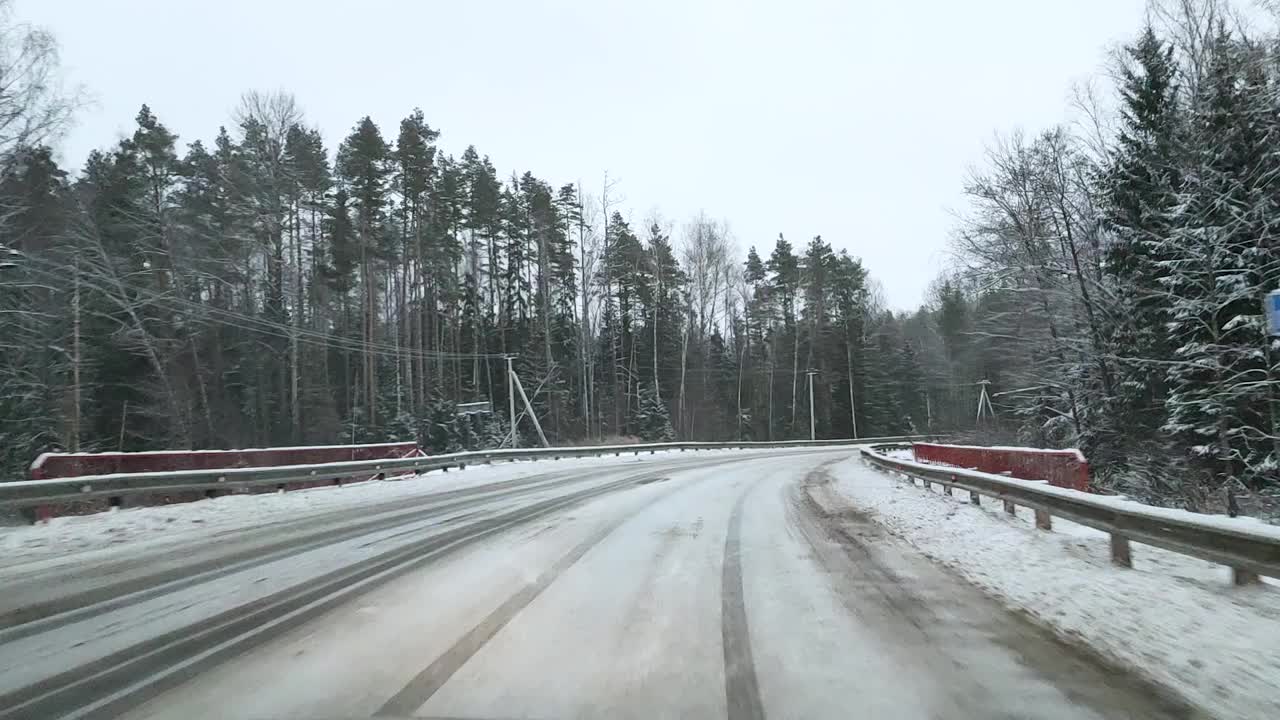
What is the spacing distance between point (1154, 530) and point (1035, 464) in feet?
24.8

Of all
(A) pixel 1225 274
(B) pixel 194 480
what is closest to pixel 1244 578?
(A) pixel 1225 274

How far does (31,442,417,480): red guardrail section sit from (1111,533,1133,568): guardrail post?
16.8m

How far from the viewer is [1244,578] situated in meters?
5.50

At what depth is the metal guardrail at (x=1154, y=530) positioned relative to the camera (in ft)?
16.6

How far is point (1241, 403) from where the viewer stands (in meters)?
17.6

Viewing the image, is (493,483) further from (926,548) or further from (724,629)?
(724,629)

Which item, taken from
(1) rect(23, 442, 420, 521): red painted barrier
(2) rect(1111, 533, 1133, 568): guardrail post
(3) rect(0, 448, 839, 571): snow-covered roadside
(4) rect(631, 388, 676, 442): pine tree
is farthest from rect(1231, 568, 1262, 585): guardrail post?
(4) rect(631, 388, 676, 442): pine tree

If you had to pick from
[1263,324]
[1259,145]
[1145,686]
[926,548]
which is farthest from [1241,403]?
[1145,686]

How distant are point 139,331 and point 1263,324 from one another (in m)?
38.7

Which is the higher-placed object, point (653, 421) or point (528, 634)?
point (653, 421)

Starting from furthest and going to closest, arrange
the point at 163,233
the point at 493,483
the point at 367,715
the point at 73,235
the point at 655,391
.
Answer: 1. the point at 655,391
2. the point at 163,233
3. the point at 73,235
4. the point at 493,483
5. the point at 367,715

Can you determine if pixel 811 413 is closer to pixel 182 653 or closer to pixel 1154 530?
pixel 1154 530

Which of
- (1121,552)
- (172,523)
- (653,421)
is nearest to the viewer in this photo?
(1121,552)

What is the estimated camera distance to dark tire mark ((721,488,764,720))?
3557 millimetres
